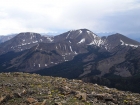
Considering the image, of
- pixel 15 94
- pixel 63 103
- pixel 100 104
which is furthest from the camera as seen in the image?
pixel 15 94

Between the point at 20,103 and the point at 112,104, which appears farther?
the point at 112,104

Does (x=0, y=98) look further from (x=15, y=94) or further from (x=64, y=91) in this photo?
Result: (x=64, y=91)

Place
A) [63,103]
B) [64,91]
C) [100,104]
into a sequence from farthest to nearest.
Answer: [64,91], [100,104], [63,103]

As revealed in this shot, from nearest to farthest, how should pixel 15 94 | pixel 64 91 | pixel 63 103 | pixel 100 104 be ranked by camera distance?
pixel 63 103 < pixel 100 104 < pixel 15 94 < pixel 64 91

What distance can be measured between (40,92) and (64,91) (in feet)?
10.6

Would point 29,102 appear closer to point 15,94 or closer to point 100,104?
point 15,94

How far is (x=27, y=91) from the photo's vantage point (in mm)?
31766

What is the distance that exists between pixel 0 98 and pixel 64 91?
8.45m

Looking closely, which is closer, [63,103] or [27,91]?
[63,103]

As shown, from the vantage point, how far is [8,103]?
2753cm

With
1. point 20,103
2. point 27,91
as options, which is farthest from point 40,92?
point 20,103

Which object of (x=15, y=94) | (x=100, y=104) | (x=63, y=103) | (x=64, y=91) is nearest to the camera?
(x=63, y=103)

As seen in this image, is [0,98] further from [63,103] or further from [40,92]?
[63,103]

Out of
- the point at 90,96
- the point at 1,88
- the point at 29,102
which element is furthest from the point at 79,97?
the point at 1,88
